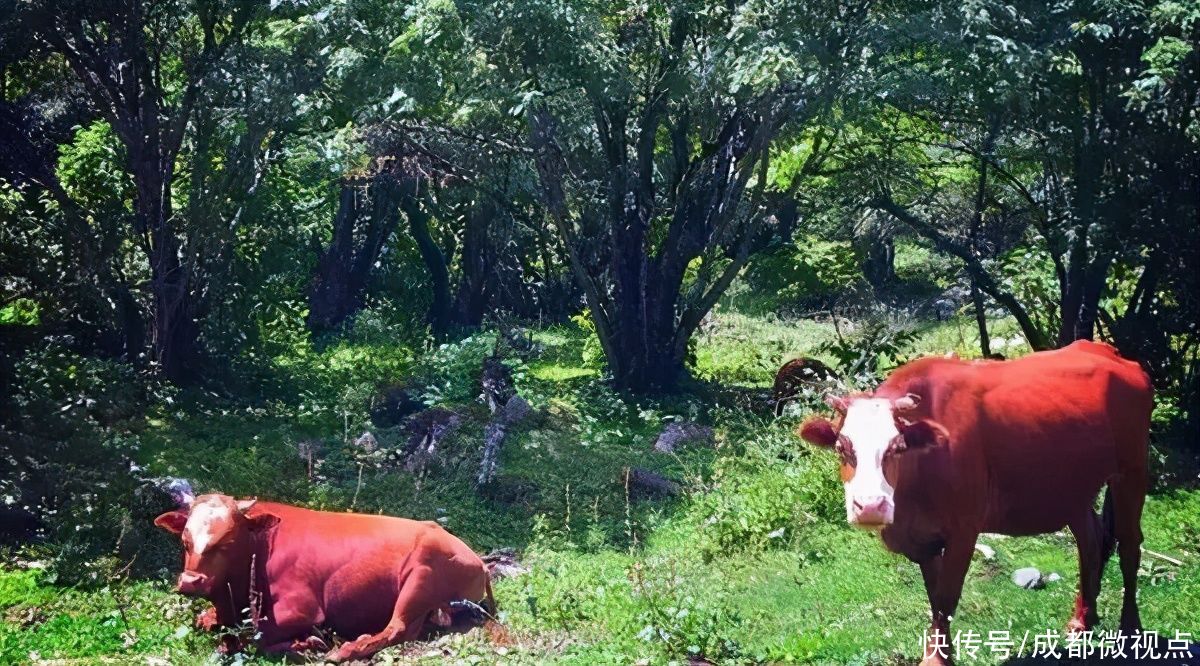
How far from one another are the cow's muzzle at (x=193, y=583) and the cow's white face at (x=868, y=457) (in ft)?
12.4

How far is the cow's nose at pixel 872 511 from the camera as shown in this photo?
546 centimetres

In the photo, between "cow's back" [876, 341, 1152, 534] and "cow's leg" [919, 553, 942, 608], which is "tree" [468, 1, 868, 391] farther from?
"cow's leg" [919, 553, 942, 608]

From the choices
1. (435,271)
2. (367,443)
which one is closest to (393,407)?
(367,443)

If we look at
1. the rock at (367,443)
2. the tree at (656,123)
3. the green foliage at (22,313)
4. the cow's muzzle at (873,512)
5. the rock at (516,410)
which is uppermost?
the tree at (656,123)

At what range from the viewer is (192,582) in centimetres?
679

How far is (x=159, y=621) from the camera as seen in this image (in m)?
7.57

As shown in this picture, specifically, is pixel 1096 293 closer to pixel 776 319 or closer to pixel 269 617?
pixel 269 617

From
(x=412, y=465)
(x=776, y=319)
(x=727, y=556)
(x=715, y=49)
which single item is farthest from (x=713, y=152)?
(x=776, y=319)

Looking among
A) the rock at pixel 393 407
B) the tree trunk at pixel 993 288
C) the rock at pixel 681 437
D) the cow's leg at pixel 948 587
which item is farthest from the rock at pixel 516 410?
the cow's leg at pixel 948 587

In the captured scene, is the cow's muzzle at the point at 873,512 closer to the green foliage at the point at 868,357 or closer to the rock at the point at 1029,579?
the rock at the point at 1029,579

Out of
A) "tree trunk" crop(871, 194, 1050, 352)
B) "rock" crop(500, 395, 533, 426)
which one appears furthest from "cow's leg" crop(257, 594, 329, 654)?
"tree trunk" crop(871, 194, 1050, 352)

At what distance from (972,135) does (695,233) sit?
13.4 ft

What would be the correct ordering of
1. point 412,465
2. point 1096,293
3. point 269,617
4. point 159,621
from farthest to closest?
point 1096,293 → point 412,465 → point 159,621 → point 269,617

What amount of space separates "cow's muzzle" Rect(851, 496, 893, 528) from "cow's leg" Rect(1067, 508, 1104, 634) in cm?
179
